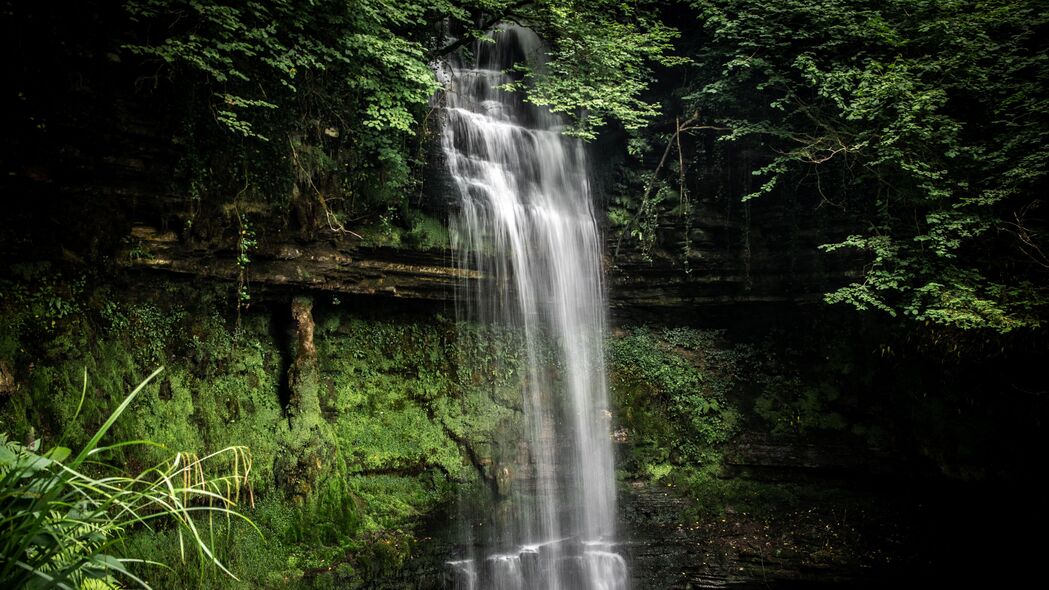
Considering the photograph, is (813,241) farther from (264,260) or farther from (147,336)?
(147,336)

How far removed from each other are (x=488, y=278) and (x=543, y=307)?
111cm

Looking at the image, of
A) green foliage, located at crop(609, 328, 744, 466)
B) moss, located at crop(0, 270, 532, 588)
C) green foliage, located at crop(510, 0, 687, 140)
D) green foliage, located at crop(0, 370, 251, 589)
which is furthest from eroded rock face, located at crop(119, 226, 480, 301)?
green foliage, located at crop(0, 370, 251, 589)

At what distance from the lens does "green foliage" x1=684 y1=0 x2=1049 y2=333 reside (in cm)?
772

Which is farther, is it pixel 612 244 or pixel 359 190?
pixel 612 244

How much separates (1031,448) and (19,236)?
13374 millimetres

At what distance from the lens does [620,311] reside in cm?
1132

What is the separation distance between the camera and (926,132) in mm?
7992

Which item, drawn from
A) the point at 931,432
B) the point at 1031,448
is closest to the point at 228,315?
the point at 931,432

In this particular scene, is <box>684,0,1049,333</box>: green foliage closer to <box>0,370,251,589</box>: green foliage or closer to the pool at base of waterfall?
the pool at base of waterfall

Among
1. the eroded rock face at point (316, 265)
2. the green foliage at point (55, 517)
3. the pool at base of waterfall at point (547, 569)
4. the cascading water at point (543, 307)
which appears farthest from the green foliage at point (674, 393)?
the green foliage at point (55, 517)

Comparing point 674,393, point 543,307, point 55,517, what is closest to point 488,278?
point 543,307

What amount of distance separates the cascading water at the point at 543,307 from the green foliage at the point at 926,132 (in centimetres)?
333

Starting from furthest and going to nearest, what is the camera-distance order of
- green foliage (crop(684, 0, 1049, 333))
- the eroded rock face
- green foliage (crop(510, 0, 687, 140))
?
1. green foliage (crop(510, 0, 687, 140))
2. green foliage (crop(684, 0, 1049, 333))
3. the eroded rock face

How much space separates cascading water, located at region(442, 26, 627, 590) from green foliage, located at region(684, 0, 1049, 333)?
3.33m
